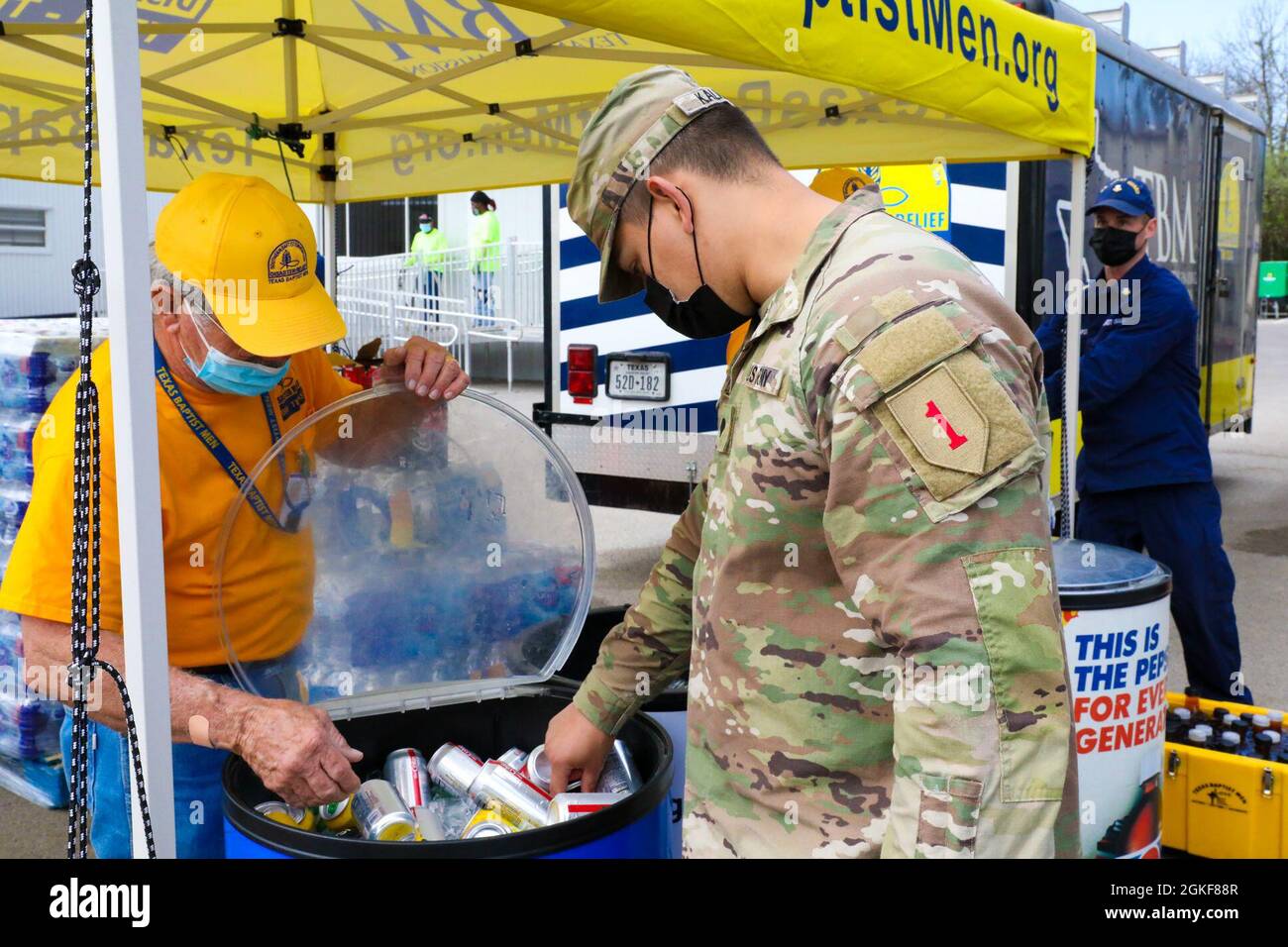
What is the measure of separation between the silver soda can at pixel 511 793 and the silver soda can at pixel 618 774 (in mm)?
103

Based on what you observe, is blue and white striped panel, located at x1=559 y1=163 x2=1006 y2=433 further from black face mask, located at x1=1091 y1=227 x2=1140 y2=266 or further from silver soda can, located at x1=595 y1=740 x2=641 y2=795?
silver soda can, located at x1=595 y1=740 x2=641 y2=795

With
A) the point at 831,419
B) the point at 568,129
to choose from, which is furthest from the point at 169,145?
the point at 831,419

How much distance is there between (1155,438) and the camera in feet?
14.3

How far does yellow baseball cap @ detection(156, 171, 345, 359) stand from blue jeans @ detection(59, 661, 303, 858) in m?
0.67

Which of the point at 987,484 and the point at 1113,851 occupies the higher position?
the point at 987,484

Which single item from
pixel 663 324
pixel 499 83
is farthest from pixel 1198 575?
pixel 499 83

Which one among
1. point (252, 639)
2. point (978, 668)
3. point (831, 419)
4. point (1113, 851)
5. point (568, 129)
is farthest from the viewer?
point (568, 129)

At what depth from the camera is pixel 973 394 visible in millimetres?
1265

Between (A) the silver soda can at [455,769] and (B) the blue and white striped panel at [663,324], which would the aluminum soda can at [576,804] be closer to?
(A) the silver soda can at [455,769]

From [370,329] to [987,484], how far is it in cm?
1725

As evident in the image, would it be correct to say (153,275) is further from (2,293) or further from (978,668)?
(2,293)

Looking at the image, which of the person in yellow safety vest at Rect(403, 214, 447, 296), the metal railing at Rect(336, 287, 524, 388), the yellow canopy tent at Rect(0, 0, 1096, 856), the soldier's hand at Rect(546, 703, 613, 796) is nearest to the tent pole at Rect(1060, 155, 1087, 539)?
the yellow canopy tent at Rect(0, 0, 1096, 856)

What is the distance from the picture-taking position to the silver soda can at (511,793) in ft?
6.39

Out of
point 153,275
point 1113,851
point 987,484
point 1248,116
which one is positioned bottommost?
point 1113,851
